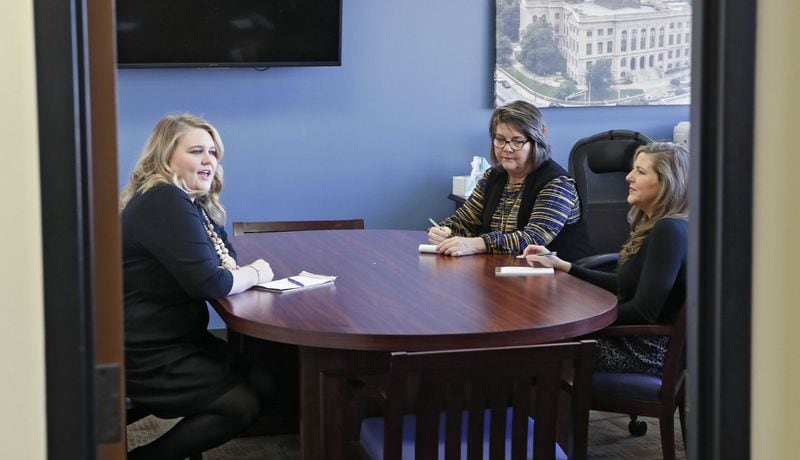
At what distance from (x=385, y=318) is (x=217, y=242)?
0.81 m

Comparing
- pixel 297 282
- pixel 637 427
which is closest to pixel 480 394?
pixel 297 282

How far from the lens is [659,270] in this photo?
9.98 ft

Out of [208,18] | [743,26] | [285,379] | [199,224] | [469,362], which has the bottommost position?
[285,379]

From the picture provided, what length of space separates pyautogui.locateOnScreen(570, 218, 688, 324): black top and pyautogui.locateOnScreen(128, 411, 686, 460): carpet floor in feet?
2.32

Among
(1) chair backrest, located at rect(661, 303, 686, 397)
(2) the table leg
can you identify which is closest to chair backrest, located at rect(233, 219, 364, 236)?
(2) the table leg

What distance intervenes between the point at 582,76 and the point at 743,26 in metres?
4.34

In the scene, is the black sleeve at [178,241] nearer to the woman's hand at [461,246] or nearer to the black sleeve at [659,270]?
the woman's hand at [461,246]

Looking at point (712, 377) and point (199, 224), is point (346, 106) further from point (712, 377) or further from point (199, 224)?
point (712, 377)

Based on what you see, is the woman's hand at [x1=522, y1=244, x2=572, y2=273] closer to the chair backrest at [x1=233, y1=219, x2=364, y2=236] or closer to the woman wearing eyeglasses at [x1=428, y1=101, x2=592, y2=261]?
the woman wearing eyeglasses at [x1=428, y1=101, x2=592, y2=261]

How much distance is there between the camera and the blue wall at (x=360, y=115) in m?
5.18

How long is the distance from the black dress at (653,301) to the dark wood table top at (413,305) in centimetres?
11

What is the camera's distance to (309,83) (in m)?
5.30

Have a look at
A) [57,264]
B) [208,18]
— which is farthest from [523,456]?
[208,18]

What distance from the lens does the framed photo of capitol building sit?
218 inches
